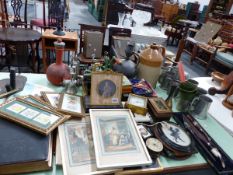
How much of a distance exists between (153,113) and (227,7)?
5.55m

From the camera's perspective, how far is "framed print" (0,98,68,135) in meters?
0.72

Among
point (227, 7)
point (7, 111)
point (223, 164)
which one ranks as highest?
point (227, 7)

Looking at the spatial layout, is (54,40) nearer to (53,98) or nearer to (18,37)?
(18,37)

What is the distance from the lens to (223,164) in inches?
31.0

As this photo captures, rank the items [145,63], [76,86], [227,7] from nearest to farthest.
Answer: [76,86] < [145,63] < [227,7]

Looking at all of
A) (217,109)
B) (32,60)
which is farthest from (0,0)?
(217,109)

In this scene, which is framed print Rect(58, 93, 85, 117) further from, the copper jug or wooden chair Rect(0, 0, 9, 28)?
wooden chair Rect(0, 0, 9, 28)

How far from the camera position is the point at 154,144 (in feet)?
2.56

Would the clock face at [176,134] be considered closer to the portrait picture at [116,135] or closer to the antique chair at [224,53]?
the portrait picture at [116,135]

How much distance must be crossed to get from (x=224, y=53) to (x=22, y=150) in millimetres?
3784

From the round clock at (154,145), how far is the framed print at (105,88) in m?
0.24

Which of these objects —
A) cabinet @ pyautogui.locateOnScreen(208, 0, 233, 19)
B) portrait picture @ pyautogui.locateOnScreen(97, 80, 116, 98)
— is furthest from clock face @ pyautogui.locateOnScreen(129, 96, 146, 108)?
cabinet @ pyautogui.locateOnScreen(208, 0, 233, 19)

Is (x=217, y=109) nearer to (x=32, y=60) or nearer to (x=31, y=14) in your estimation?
(x=32, y=60)

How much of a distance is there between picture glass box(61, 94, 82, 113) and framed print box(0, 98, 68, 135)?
58mm
